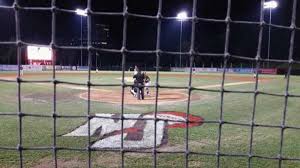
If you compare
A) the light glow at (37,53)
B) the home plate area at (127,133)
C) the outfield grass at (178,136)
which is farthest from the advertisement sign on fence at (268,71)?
the home plate area at (127,133)

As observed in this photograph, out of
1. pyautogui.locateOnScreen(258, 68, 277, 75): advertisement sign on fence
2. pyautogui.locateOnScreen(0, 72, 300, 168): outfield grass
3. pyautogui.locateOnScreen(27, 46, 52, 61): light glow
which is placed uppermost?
pyautogui.locateOnScreen(27, 46, 52, 61): light glow

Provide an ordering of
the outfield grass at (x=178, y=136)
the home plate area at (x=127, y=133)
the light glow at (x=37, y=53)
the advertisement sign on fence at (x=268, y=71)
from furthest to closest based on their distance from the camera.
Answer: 1. the advertisement sign on fence at (x=268, y=71)
2. the light glow at (x=37, y=53)
3. the home plate area at (x=127, y=133)
4. the outfield grass at (x=178, y=136)

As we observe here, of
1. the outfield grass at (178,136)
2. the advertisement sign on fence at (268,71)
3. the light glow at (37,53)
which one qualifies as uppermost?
the light glow at (37,53)

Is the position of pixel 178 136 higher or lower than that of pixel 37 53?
lower

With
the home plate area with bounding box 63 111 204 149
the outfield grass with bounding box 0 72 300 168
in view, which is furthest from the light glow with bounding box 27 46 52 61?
the home plate area with bounding box 63 111 204 149

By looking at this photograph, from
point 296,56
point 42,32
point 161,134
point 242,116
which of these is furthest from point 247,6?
point 161,134

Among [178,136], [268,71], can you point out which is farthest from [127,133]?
A: [268,71]

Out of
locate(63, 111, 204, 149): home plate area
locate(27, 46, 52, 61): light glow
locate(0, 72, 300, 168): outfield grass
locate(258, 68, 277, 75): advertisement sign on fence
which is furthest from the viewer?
locate(258, 68, 277, 75): advertisement sign on fence

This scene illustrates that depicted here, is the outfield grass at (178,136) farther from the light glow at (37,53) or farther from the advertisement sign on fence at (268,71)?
the advertisement sign on fence at (268,71)

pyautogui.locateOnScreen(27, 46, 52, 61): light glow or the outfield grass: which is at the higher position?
pyautogui.locateOnScreen(27, 46, 52, 61): light glow

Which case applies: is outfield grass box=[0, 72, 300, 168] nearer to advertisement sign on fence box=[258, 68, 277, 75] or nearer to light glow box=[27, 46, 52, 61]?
light glow box=[27, 46, 52, 61]

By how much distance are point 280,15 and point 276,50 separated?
482cm

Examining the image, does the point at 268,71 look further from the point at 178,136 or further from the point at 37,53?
the point at 178,136

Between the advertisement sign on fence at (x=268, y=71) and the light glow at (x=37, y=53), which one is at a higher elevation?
the light glow at (x=37, y=53)
